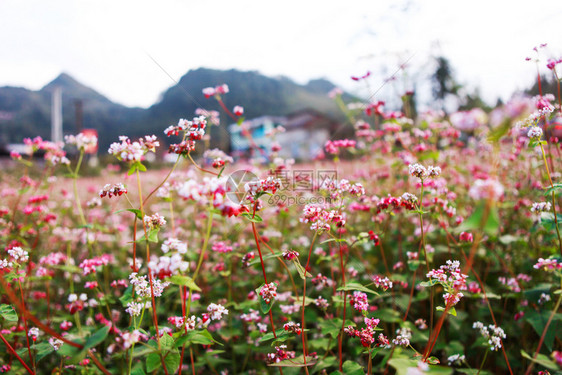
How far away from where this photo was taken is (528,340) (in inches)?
115

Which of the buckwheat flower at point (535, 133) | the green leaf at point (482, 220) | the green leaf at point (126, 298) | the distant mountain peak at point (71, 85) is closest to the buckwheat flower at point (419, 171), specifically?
the buckwheat flower at point (535, 133)

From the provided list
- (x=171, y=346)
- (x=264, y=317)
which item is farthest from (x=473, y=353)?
(x=171, y=346)

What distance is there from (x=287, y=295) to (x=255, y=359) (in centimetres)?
78

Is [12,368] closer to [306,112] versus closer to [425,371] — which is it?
[425,371]

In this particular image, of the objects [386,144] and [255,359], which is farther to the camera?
[386,144]

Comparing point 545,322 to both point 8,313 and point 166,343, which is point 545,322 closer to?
point 166,343

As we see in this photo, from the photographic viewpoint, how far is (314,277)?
3094 millimetres

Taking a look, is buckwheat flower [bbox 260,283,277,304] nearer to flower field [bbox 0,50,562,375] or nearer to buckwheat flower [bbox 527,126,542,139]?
flower field [bbox 0,50,562,375]

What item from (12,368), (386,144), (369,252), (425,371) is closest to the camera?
(425,371)

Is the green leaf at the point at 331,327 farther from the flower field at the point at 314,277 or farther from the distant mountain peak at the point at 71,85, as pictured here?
the distant mountain peak at the point at 71,85

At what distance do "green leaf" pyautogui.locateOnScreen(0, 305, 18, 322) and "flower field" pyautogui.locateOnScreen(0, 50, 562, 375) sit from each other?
10 mm

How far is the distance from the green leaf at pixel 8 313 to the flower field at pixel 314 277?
1 centimetres

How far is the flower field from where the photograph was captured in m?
1.71

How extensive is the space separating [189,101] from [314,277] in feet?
21.5
